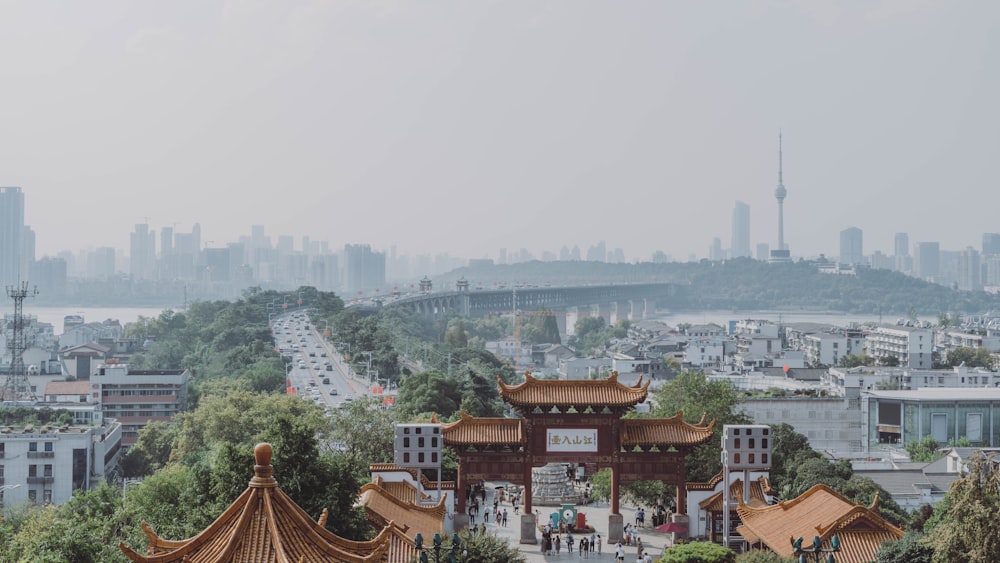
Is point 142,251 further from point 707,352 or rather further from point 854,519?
point 854,519

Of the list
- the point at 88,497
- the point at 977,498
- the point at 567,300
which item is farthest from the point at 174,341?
the point at 567,300

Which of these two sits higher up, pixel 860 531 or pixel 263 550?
pixel 263 550

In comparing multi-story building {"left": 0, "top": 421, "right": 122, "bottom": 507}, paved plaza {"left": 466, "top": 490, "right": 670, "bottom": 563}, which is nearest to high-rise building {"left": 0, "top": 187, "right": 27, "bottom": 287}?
multi-story building {"left": 0, "top": 421, "right": 122, "bottom": 507}

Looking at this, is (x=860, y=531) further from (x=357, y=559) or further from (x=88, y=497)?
(x=88, y=497)

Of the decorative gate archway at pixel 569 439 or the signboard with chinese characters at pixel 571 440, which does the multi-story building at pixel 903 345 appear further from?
the signboard with chinese characters at pixel 571 440

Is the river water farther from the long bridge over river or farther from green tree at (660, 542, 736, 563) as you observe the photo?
green tree at (660, 542, 736, 563)

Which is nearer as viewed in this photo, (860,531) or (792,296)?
(860,531)

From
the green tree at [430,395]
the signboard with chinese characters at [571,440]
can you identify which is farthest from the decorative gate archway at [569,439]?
the green tree at [430,395]
